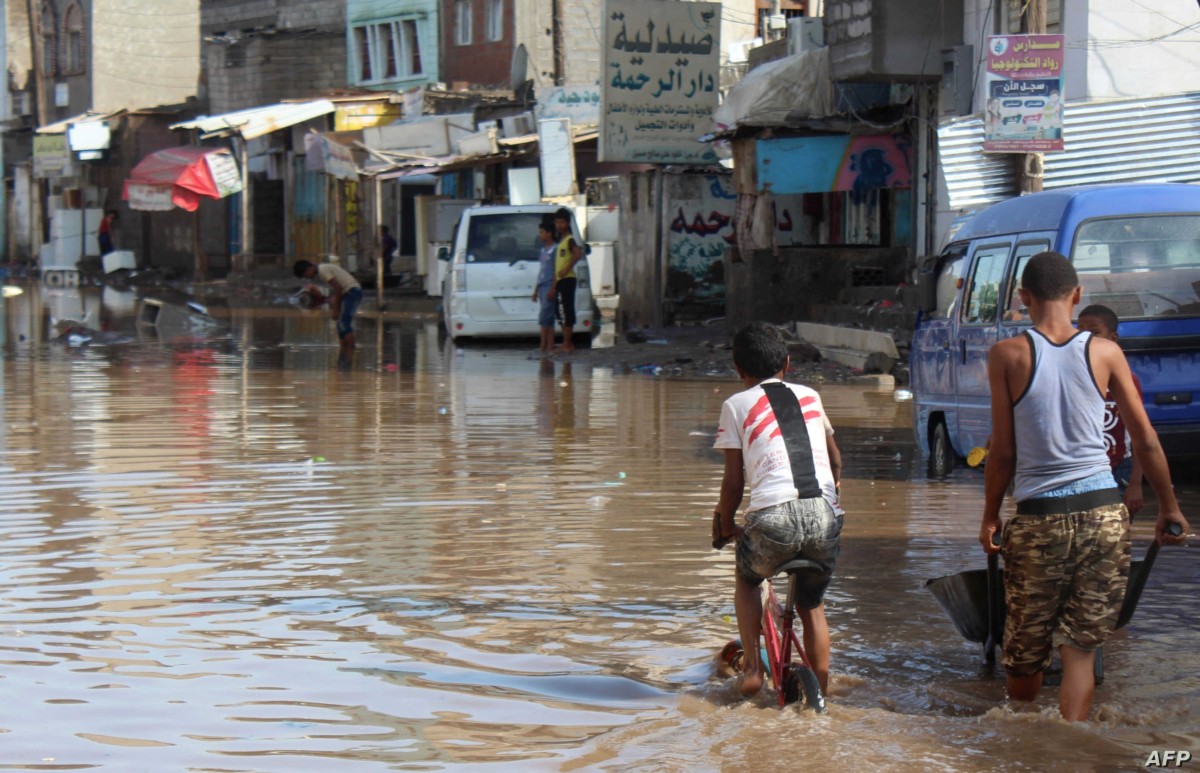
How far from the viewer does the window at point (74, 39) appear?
184 ft

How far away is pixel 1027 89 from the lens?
44.7ft

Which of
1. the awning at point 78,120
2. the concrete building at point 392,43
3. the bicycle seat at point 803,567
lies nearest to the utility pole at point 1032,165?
the bicycle seat at point 803,567

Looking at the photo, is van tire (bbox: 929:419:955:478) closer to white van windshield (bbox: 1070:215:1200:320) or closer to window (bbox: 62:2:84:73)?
white van windshield (bbox: 1070:215:1200:320)

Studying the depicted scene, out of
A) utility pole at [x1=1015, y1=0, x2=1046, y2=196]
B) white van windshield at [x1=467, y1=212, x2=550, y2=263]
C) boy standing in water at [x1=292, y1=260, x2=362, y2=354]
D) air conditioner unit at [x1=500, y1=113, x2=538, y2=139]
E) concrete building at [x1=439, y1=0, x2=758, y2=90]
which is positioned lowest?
boy standing in water at [x1=292, y1=260, x2=362, y2=354]

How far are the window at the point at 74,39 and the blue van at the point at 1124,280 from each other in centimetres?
5099

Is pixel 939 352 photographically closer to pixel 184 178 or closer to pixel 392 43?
pixel 184 178

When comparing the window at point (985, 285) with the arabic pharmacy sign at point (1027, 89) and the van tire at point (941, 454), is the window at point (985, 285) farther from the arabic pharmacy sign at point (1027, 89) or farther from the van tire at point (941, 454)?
the arabic pharmacy sign at point (1027, 89)

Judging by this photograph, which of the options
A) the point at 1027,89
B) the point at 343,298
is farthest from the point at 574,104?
the point at 1027,89

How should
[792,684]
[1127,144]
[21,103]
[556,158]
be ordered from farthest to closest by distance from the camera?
[21,103]
[556,158]
[1127,144]
[792,684]

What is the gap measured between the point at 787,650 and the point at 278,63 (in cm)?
4462

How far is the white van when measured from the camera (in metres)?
21.5

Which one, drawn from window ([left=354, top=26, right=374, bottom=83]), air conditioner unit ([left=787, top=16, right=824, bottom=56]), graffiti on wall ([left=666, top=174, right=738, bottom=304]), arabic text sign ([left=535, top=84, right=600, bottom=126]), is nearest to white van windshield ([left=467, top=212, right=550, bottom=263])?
graffiti on wall ([left=666, top=174, right=738, bottom=304])

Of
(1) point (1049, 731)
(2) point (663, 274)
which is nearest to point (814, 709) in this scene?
(1) point (1049, 731)

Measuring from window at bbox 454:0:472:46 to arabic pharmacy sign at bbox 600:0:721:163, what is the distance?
741 inches
